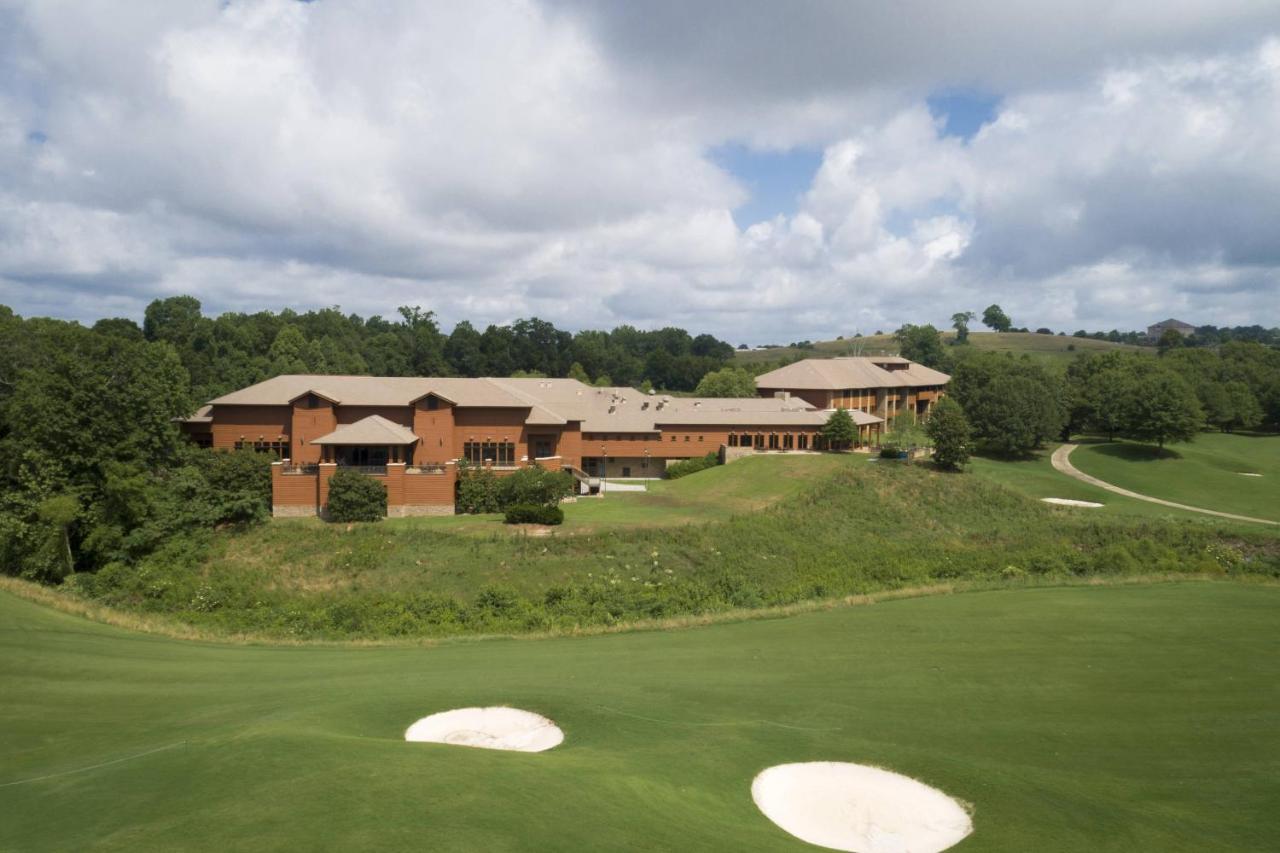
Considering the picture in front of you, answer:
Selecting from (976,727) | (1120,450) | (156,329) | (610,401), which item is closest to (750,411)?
(610,401)

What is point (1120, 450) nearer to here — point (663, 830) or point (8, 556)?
point (663, 830)

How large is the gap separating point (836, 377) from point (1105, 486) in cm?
2195

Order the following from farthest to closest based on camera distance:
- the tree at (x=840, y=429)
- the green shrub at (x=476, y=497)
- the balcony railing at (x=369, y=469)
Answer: the tree at (x=840, y=429) < the green shrub at (x=476, y=497) < the balcony railing at (x=369, y=469)

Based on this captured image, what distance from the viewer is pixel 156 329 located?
90.8 meters

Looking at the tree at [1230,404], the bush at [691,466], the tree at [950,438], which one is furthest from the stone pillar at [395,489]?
the tree at [1230,404]

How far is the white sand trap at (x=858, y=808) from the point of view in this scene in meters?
9.34

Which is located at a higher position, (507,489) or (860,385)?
(860,385)

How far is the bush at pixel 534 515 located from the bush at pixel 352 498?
24.6 ft

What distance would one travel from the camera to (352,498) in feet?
119

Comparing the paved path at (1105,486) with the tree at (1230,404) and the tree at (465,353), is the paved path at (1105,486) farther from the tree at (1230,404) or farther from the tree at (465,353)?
the tree at (465,353)

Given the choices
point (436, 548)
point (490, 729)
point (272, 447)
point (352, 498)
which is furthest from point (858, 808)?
point (272, 447)

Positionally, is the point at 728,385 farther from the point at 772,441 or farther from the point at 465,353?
the point at 465,353

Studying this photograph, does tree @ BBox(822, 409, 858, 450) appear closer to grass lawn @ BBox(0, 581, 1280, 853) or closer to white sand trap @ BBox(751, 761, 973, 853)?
grass lawn @ BBox(0, 581, 1280, 853)

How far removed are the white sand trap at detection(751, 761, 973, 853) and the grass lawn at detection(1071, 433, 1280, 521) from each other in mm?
49516
